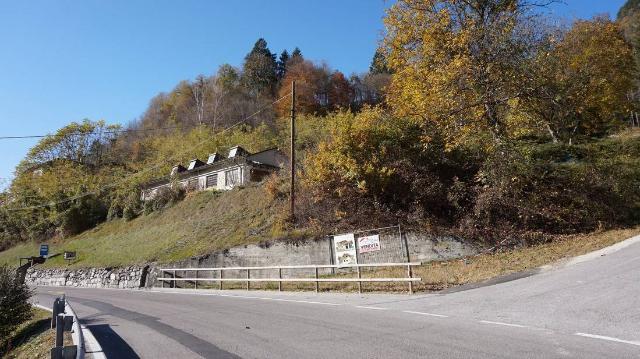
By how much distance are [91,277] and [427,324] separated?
33.7 meters

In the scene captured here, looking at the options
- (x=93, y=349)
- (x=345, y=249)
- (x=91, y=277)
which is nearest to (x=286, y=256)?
(x=345, y=249)

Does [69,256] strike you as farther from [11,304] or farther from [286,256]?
[11,304]

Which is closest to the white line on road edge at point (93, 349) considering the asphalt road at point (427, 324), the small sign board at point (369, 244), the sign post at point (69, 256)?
the asphalt road at point (427, 324)

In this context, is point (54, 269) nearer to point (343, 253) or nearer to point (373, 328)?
point (343, 253)

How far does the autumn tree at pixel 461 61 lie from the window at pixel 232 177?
18.5m

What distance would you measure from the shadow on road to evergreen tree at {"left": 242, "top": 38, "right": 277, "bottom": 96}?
233 feet

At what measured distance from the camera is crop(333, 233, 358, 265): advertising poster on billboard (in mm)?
19875

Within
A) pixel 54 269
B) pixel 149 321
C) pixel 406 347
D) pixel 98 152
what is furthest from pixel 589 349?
pixel 98 152

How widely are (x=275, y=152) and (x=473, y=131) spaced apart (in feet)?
83.2

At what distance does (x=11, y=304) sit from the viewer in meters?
16.5

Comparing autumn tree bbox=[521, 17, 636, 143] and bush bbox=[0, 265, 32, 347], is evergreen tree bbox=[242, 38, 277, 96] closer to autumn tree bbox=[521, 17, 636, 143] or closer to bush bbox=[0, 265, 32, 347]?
autumn tree bbox=[521, 17, 636, 143]

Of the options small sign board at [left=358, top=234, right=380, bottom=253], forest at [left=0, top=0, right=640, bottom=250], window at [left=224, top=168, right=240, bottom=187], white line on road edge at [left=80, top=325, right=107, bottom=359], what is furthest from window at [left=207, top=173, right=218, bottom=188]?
white line on road edge at [left=80, top=325, right=107, bottom=359]

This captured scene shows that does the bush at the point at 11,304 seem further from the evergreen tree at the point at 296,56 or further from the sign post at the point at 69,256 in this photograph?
the evergreen tree at the point at 296,56

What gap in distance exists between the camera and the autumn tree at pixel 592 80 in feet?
93.4
